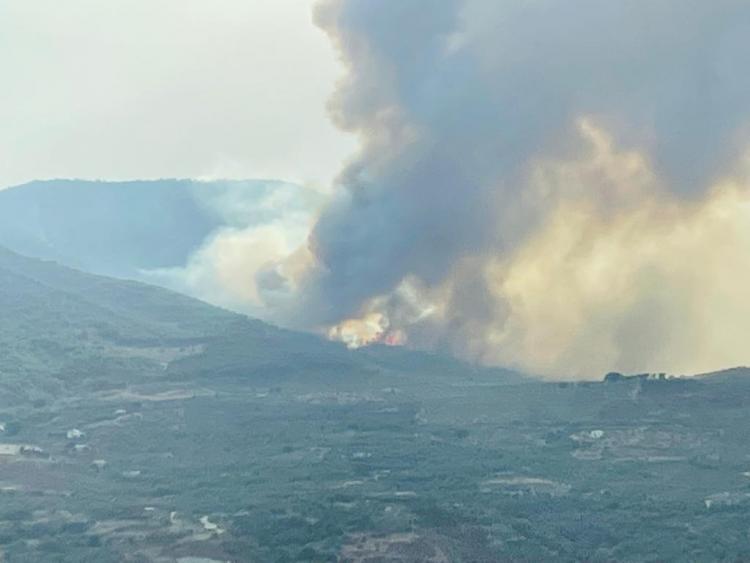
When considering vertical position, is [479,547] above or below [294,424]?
below

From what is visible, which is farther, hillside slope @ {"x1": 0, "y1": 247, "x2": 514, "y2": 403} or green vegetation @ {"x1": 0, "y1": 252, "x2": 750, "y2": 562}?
hillside slope @ {"x1": 0, "y1": 247, "x2": 514, "y2": 403}

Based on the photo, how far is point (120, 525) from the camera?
227 feet

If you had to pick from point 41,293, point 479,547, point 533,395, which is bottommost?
point 479,547

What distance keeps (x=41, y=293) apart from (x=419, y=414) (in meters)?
70.7

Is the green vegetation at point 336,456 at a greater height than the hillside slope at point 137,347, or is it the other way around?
the hillside slope at point 137,347

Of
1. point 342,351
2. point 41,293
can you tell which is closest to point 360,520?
point 342,351

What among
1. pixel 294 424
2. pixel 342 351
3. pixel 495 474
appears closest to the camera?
pixel 495 474

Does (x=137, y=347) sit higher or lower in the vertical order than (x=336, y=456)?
higher

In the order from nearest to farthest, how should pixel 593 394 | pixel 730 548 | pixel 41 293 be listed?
pixel 730 548 < pixel 593 394 < pixel 41 293

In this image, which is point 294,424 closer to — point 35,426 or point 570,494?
point 35,426

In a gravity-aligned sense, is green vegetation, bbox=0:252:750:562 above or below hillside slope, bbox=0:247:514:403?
below

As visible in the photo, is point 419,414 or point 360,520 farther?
point 419,414

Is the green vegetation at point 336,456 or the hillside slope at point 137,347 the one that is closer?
the green vegetation at point 336,456

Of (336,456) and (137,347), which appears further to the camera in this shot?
(137,347)
